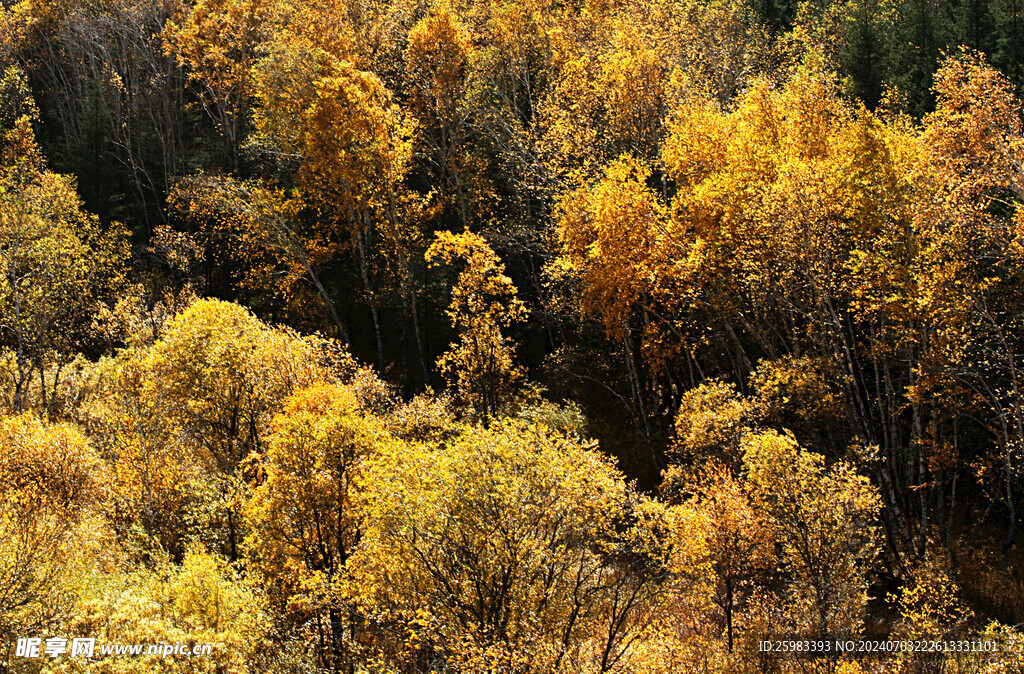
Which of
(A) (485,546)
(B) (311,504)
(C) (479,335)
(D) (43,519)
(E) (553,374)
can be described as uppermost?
(C) (479,335)

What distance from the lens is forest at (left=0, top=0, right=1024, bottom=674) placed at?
2245cm

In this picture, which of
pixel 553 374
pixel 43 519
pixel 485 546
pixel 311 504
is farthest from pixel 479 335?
pixel 43 519

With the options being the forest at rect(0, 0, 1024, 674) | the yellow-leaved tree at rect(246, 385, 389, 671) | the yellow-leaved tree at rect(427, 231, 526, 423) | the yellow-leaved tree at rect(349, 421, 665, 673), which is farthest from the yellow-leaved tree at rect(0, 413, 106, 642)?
the yellow-leaved tree at rect(427, 231, 526, 423)

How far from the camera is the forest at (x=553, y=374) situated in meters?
22.5

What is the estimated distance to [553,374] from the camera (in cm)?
4081

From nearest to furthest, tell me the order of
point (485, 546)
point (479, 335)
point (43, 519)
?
1. point (485, 546)
2. point (43, 519)
3. point (479, 335)

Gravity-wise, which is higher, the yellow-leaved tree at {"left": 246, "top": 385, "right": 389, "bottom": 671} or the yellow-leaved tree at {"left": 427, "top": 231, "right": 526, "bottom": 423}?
the yellow-leaved tree at {"left": 427, "top": 231, "right": 526, "bottom": 423}

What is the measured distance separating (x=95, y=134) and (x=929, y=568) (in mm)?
68399

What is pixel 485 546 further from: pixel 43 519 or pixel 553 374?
pixel 553 374

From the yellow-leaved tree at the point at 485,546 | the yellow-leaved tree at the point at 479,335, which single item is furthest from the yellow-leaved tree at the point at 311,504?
the yellow-leaved tree at the point at 479,335

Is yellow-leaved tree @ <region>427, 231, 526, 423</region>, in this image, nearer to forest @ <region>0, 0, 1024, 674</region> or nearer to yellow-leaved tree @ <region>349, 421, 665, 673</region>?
forest @ <region>0, 0, 1024, 674</region>

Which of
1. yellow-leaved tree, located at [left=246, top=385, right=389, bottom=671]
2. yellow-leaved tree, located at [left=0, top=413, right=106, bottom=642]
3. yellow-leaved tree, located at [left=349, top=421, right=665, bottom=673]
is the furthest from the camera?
yellow-leaved tree, located at [left=246, top=385, right=389, bottom=671]

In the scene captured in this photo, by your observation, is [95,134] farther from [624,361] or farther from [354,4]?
[624,361]

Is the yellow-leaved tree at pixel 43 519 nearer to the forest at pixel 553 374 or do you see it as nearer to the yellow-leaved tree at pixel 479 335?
the forest at pixel 553 374
